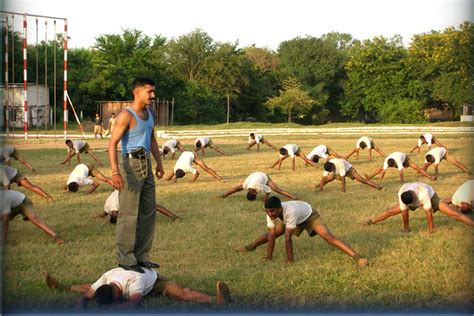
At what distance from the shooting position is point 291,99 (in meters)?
49.2

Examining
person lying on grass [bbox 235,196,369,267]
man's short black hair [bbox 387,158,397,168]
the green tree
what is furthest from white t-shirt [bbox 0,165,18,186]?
the green tree

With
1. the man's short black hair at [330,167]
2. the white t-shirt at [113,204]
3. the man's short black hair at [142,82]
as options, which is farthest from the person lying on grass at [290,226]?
the man's short black hair at [330,167]

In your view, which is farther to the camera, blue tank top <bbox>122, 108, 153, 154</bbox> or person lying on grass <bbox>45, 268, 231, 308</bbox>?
blue tank top <bbox>122, 108, 153, 154</bbox>

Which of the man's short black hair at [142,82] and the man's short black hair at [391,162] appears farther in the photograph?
the man's short black hair at [391,162]

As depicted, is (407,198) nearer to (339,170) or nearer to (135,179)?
(339,170)

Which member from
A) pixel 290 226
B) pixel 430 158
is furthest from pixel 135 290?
pixel 430 158

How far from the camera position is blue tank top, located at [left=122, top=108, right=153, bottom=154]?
555cm

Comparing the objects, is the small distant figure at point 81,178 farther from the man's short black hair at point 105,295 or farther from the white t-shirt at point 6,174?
the man's short black hair at point 105,295

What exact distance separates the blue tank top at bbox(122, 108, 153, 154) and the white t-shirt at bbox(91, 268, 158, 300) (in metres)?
1.07

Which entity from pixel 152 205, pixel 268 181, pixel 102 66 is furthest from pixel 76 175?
pixel 102 66

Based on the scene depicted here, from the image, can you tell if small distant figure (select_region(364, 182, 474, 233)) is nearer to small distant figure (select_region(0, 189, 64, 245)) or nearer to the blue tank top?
the blue tank top

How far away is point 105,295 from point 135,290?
303mm

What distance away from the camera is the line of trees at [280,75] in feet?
132

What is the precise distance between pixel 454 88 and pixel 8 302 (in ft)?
130
